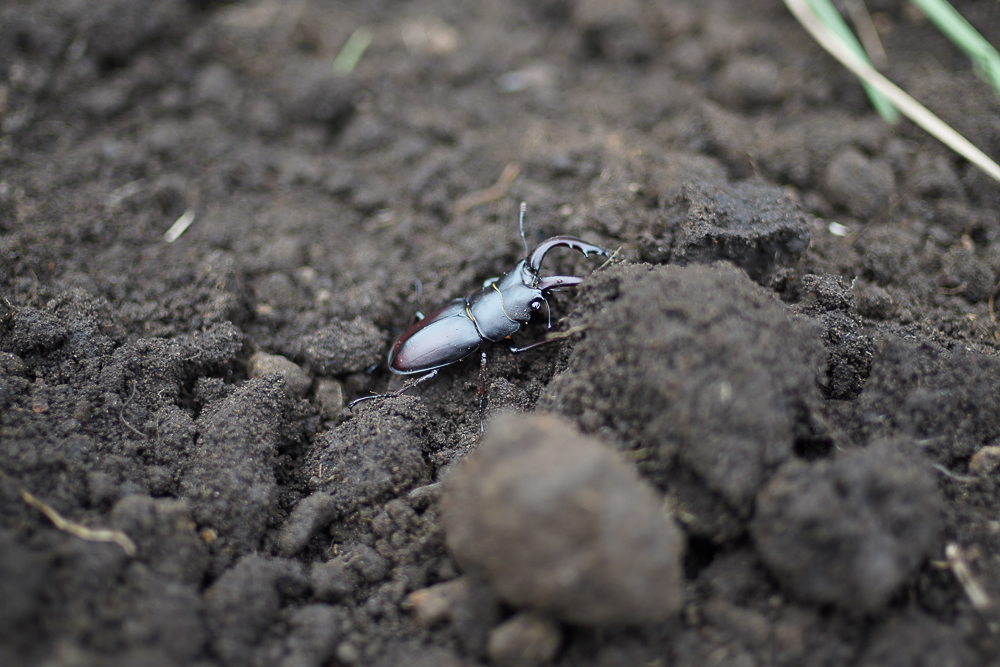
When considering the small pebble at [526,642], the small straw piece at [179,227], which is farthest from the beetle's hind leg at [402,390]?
the small straw piece at [179,227]

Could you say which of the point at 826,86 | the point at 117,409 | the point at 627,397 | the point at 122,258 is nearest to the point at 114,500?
the point at 117,409


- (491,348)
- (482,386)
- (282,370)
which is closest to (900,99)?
(491,348)

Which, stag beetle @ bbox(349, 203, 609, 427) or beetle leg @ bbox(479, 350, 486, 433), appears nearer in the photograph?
beetle leg @ bbox(479, 350, 486, 433)

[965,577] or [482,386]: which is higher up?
[482,386]

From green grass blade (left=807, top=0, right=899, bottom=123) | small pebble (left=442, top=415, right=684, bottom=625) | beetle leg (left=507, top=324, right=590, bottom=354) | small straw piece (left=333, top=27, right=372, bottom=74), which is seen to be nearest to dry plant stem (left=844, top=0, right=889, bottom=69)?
green grass blade (left=807, top=0, right=899, bottom=123)

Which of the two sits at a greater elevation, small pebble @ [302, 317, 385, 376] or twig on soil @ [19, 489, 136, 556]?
twig on soil @ [19, 489, 136, 556]

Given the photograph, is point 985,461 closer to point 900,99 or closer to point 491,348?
point 491,348

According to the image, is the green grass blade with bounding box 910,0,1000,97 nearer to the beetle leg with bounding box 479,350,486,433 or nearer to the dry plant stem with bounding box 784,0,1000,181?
the dry plant stem with bounding box 784,0,1000,181
